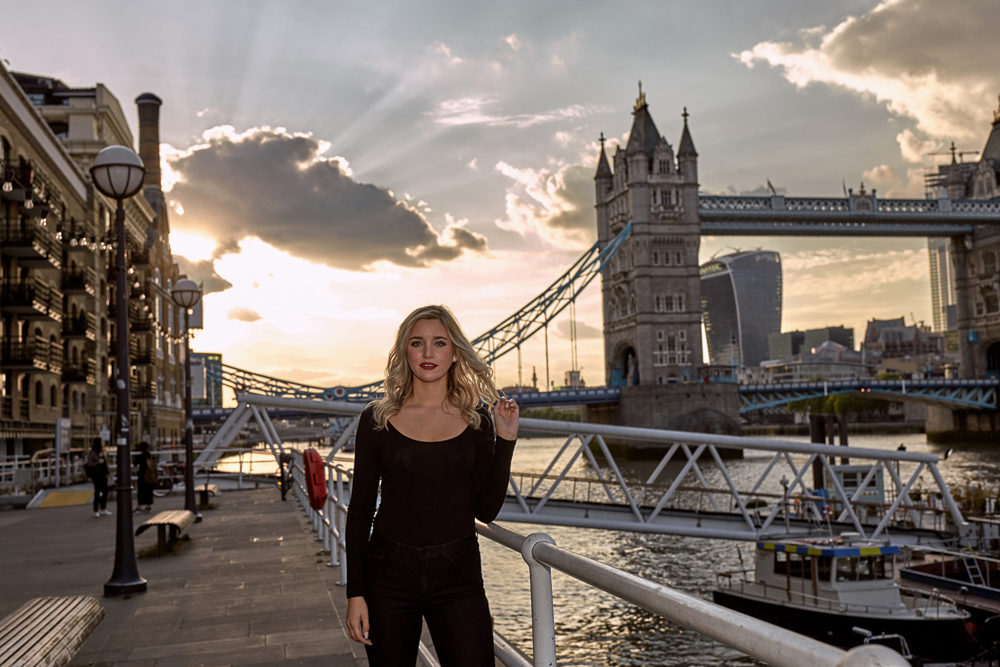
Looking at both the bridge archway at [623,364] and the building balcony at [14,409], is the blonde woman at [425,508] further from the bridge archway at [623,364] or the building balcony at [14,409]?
the bridge archway at [623,364]

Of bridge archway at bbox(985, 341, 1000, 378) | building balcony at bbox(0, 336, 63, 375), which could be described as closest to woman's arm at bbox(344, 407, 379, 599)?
building balcony at bbox(0, 336, 63, 375)

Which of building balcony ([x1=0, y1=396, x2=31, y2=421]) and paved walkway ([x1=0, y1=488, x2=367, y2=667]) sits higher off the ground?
building balcony ([x1=0, y1=396, x2=31, y2=421])

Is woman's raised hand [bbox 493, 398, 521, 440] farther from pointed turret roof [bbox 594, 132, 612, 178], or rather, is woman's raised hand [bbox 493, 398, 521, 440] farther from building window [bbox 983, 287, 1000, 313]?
building window [bbox 983, 287, 1000, 313]

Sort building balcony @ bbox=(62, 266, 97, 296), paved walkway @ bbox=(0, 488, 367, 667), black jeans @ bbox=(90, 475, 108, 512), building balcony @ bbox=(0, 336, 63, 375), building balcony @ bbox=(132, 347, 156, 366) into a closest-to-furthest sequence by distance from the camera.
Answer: paved walkway @ bbox=(0, 488, 367, 667) < black jeans @ bbox=(90, 475, 108, 512) < building balcony @ bbox=(0, 336, 63, 375) < building balcony @ bbox=(62, 266, 97, 296) < building balcony @ bbox=(132, 347, 156, 366)

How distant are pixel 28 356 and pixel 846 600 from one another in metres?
22.4

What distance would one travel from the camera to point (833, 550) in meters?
14.8

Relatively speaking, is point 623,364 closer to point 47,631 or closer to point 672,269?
point 672,269

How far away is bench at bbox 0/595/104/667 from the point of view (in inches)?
169

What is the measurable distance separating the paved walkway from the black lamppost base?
76mm

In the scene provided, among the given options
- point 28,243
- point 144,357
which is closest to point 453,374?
point 28,243

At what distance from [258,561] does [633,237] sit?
6557 cm

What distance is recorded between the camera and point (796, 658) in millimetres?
1341

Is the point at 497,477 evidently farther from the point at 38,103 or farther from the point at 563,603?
the point at 38,103

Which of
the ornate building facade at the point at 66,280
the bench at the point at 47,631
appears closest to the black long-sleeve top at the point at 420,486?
the bench at the point at 47,631
